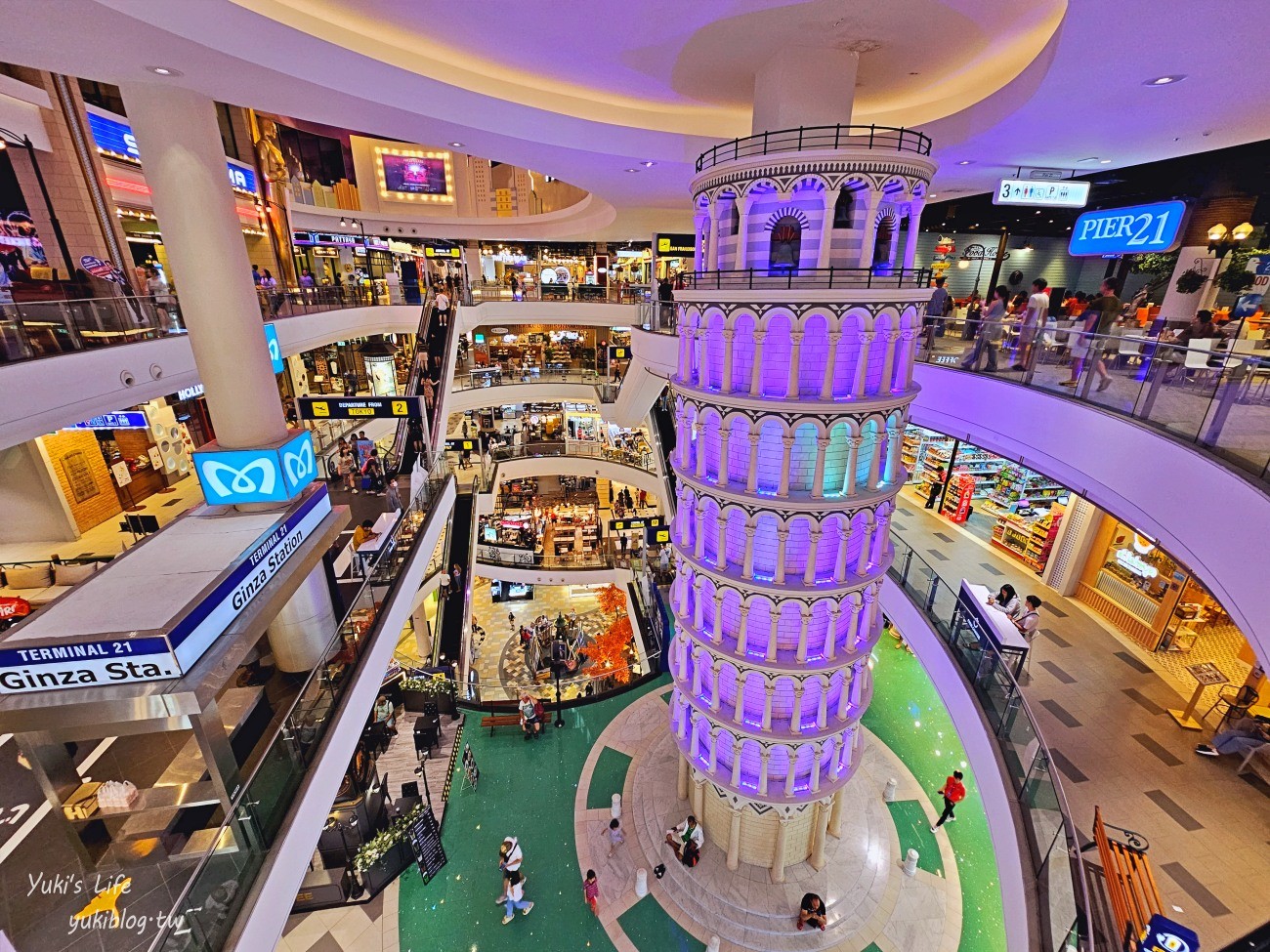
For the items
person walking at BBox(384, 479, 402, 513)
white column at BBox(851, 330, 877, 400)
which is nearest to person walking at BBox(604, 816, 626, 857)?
person walking at BBox(384, 479, 402, 513)

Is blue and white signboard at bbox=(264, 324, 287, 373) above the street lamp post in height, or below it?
below

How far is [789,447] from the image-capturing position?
20.6 ft

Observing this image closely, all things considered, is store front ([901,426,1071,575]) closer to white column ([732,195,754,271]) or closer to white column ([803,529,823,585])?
white column ([803,529,823,585])

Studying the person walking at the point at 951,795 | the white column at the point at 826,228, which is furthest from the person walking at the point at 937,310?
the person walking at the point at 951,795

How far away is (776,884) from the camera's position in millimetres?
8445

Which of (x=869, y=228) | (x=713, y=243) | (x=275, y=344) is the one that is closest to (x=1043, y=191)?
(x=869, y=228)

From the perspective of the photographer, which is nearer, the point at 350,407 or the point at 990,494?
the point at 350,407

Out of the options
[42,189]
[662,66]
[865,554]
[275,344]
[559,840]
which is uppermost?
[662,66]

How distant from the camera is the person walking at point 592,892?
26.4 feet

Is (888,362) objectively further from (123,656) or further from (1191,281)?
(123,656)

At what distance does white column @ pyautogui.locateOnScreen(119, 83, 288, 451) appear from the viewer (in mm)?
5234

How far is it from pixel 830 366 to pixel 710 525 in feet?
8.72

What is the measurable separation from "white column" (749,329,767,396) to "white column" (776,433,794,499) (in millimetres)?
612

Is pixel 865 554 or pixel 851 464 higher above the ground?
pixel 851 464
